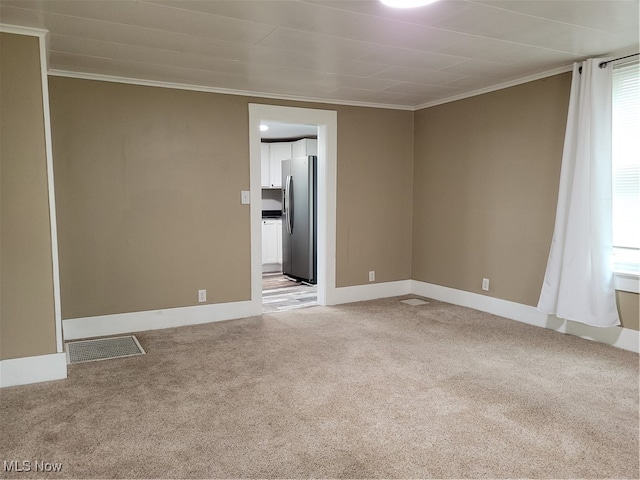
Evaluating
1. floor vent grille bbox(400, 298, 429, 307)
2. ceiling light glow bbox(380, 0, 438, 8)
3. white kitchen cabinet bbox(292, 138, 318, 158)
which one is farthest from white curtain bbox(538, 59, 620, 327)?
white kitchen cabinet bbox(292, 138, 318, 158)

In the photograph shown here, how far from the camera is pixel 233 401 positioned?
276 centimetres

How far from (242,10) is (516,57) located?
2.14 metres

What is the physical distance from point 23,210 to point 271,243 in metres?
4.81

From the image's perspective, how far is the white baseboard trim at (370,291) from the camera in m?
5.29

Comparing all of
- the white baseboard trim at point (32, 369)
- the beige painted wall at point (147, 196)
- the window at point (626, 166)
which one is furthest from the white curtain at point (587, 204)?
the white baseboard trim at point (32, 369)

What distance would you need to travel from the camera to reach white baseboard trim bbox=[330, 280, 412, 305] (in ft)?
17.3

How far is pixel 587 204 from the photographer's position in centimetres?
362

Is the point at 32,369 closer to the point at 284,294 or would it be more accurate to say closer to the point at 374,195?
the point at 284,294

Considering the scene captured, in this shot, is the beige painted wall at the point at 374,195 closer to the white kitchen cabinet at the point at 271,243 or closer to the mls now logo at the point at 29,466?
the white kitchen cabinet at the point at 271,243

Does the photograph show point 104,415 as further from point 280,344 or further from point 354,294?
point 354,294

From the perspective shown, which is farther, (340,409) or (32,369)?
(32,369)

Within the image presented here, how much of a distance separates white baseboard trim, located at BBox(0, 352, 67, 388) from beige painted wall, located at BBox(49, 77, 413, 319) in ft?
3.19

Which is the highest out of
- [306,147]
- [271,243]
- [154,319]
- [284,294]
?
[306,147]

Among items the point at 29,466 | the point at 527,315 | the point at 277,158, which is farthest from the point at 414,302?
the point at 29,466
